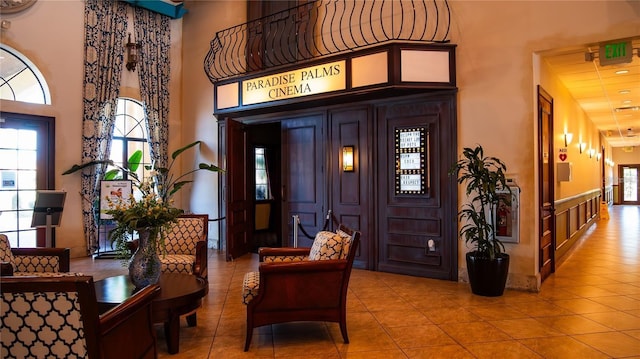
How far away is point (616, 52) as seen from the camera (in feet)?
14.9

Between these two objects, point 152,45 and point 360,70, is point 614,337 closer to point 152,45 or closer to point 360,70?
point 360,70

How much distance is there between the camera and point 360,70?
212 inches

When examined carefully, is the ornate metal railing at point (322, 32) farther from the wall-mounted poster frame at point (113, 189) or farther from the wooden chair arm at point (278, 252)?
the wooden chair arm at point (278, 252)

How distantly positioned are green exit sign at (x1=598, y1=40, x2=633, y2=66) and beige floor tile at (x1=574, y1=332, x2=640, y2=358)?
9.61ft

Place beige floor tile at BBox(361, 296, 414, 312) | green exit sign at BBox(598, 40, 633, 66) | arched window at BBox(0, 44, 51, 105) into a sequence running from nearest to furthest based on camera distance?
Answer: 1. beige floor tile at BBox(361, 296, 414, 312)
2. green exit sign at BBox(598, 40, 633, 66)
3. arched window at BBox(0, 44, 51, 105)

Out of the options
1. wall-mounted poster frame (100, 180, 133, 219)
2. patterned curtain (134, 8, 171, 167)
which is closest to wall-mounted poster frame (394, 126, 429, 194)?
wall-mounted poster frame (100, 180, 133, 219)

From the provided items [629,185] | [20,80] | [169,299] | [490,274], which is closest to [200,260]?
[169,299]

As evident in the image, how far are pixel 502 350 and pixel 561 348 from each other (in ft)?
1.58

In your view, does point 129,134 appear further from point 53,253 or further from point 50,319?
point 50,319

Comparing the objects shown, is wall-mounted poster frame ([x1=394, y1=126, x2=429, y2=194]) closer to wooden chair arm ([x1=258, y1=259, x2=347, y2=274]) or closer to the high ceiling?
the high ceiling

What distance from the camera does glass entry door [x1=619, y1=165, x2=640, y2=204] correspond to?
1972 cm

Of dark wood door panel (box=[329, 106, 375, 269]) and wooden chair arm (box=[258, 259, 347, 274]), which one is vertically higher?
dark wood door panel (box=[329, 106, 375, 269])

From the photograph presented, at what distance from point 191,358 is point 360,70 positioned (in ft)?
12.8

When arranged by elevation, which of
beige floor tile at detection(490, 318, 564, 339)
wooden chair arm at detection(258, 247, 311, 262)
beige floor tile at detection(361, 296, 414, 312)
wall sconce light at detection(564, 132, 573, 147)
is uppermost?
wall sconce light at detection(564, 132, 573, 147)
